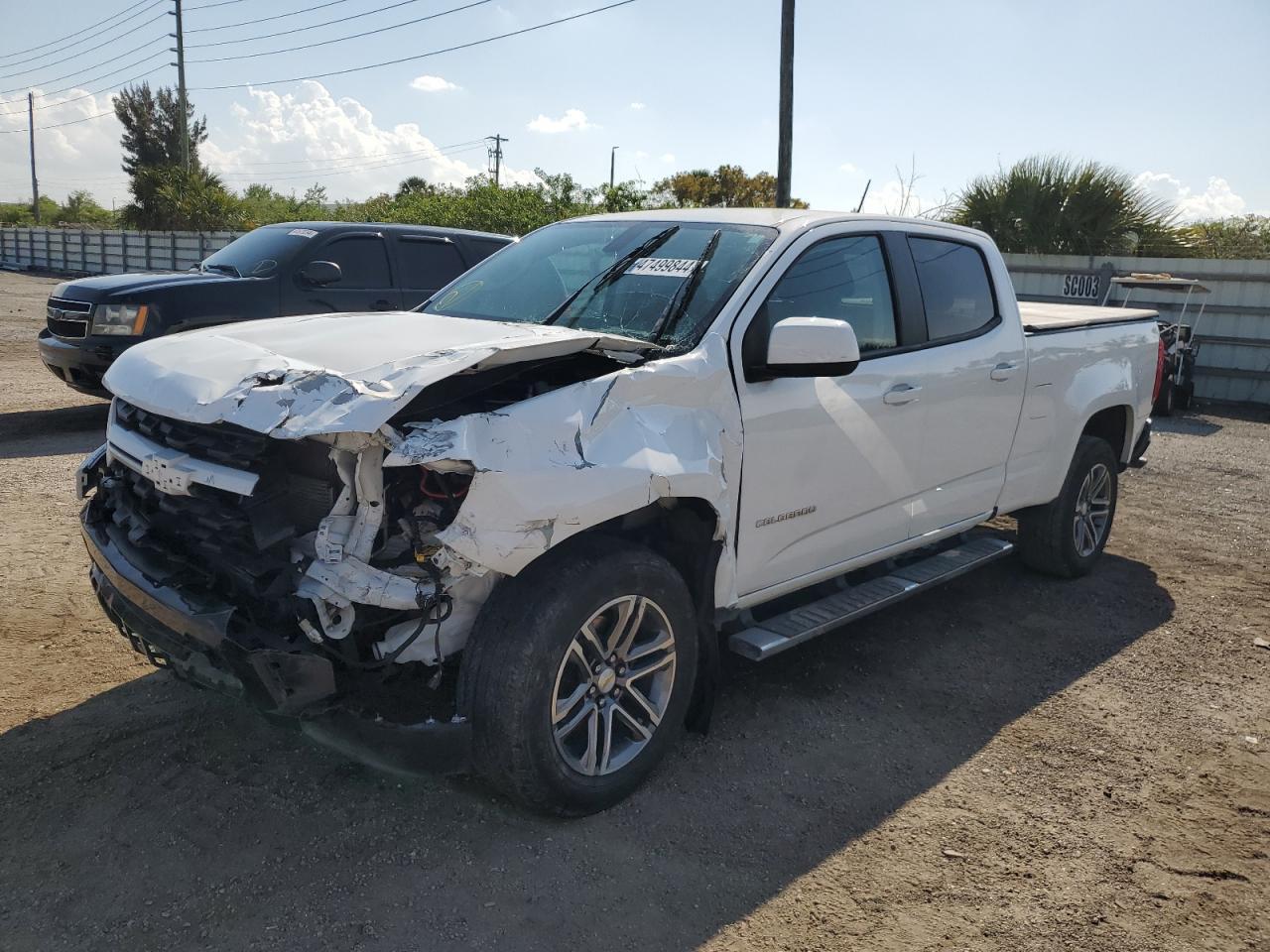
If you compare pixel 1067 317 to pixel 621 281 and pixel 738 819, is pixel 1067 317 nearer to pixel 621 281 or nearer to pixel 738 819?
pixel 621 281

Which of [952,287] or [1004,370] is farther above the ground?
[952,287]

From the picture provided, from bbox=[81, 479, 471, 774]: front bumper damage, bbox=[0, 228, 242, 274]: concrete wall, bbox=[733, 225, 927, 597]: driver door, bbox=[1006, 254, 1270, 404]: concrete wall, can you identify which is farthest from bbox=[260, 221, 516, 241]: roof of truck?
bbox=[0, 228, 242, 274]: concrete wall

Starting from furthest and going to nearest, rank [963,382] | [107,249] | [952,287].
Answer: [107,249], [952,287], [963,382]

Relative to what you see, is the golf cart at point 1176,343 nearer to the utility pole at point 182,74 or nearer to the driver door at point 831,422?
the driver door at point 831,422

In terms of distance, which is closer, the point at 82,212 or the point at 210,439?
the point at 210,439

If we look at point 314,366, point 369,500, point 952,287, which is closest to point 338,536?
point 369,500

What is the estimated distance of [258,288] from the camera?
8414 millimetres

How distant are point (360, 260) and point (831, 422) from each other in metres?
6.39

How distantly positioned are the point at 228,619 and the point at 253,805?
2.72ft

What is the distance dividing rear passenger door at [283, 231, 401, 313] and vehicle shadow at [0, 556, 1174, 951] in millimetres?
5254

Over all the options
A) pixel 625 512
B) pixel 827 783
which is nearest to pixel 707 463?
pixel 625 512

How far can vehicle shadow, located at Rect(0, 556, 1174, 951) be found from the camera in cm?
268

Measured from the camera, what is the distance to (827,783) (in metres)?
3.52

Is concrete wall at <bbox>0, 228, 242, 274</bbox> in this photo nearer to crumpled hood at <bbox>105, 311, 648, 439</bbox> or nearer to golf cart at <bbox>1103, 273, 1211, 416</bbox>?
golf cart at <bbox>1103, 273, 1211, 416</bbox>
